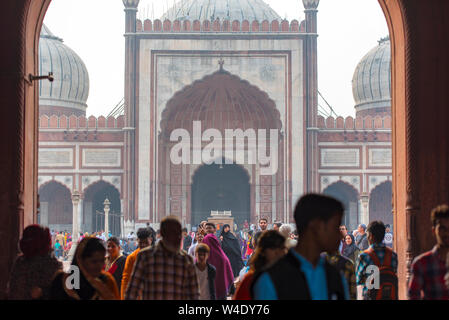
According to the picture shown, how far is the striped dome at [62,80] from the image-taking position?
25264 mm

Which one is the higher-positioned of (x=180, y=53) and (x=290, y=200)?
(x=180, y=53)

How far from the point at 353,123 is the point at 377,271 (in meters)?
18.4

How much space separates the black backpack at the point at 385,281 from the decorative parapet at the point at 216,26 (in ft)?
59.2

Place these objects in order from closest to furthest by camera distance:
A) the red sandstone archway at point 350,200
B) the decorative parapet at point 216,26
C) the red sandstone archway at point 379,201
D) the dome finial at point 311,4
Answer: the decorative parapet at point 216,26
the dome finial at point 311,4
the red sandstone archway at point 350,200
the red sandstone archway at point 379,201

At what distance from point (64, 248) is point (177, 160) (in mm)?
4578

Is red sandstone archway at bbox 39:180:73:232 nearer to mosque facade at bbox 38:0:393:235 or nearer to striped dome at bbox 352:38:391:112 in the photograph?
mosque facade at bbox 38:0:393:235

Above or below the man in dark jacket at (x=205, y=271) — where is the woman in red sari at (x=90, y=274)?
above

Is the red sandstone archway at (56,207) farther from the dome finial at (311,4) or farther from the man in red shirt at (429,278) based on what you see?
the man in red shirt at (429,278)

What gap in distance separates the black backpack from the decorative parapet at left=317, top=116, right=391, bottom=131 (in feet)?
58.8

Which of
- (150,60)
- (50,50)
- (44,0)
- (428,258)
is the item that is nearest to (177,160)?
(150,60)

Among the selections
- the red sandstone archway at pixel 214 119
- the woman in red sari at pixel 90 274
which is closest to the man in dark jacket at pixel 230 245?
the woman in red sari at pixel 90 274

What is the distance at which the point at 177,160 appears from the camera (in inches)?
872
